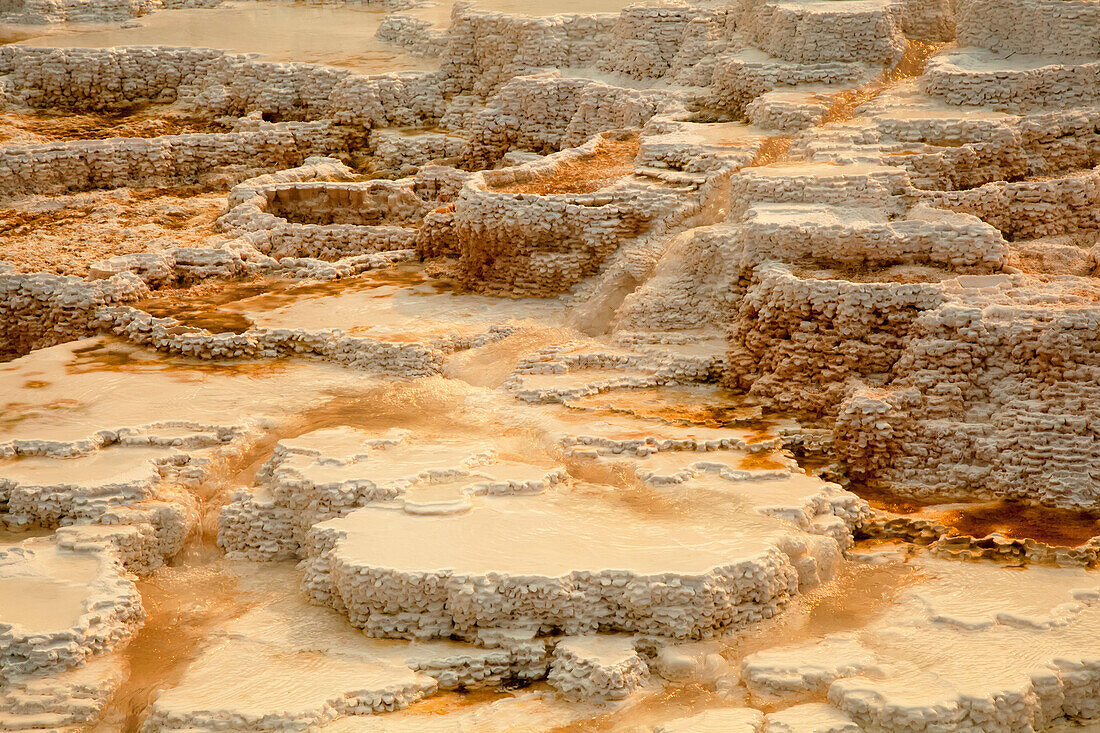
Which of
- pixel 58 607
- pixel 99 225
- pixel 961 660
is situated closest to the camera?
pixel 961 660

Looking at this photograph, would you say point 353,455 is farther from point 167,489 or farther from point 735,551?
point 735,551

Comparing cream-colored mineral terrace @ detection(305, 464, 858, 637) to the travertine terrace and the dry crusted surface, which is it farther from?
the dry crusted surface

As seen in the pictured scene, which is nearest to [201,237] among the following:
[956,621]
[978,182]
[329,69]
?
[329,69]

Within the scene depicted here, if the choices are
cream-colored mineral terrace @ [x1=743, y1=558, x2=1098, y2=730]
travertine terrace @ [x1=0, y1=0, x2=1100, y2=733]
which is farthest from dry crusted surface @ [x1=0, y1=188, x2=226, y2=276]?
cream-colored mineral terrace @ [x1=743, y1=558, x2=1098, y2=730]

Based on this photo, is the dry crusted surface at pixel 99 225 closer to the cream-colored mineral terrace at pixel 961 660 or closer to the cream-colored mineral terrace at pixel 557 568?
the cream-colored mineral terrace at pixel 557 568

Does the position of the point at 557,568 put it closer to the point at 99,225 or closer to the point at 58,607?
the point at 58,607

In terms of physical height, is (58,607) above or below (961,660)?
below

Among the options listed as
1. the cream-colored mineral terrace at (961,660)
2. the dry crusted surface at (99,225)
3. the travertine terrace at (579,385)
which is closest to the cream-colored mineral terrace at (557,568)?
the travertine terrace at (579,385)

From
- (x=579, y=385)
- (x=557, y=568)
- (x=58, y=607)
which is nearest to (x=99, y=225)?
(x=579, y=385)

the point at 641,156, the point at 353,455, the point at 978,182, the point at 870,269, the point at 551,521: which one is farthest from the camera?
the point at 641,156
